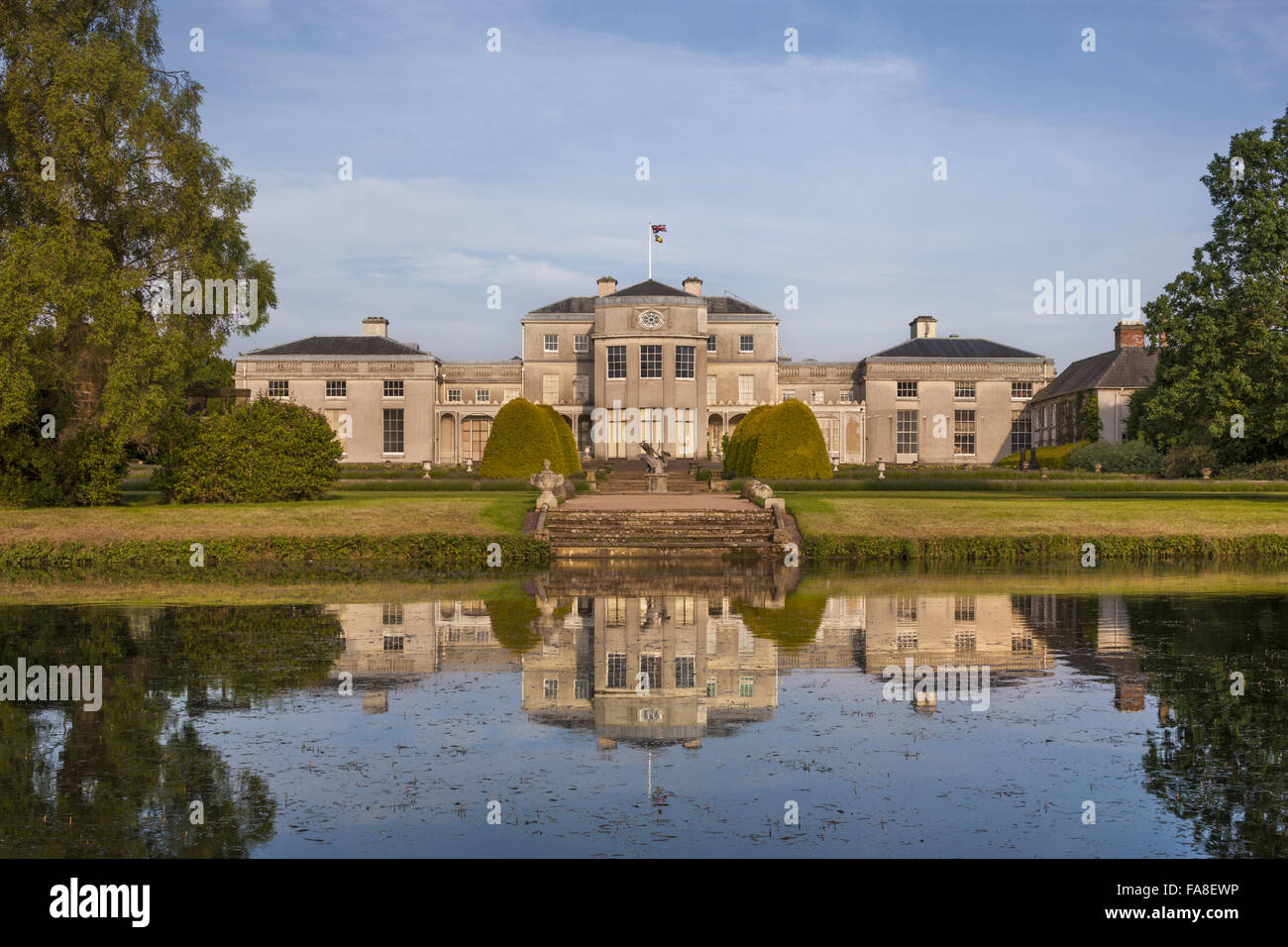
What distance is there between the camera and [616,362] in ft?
194

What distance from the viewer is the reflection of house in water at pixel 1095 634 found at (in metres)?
11.0

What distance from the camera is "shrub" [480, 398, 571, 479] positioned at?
3978cm

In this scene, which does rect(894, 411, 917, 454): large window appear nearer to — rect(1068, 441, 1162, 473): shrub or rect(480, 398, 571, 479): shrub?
rect(1068, 441, 1162, 473): shrub

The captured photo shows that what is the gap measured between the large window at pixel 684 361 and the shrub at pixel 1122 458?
1980 centimetres

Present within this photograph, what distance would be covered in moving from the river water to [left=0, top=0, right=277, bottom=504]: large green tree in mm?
11823

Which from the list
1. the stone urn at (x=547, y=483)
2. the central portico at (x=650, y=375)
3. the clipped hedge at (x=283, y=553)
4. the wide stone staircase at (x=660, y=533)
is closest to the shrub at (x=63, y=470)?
the clipped hedge at (x=283, y=553)

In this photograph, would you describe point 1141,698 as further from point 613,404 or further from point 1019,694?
point 613,404

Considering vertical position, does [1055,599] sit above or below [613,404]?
below

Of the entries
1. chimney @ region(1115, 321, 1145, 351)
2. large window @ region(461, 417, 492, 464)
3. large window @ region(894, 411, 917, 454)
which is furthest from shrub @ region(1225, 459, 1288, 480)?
large window @ region(461, 417, 492, 464)

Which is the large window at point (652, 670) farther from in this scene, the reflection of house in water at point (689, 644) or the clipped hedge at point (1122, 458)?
the clipped hedge at point (1122, 458)

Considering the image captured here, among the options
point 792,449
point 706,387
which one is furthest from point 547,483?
point 706,387

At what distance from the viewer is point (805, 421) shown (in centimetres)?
4034
